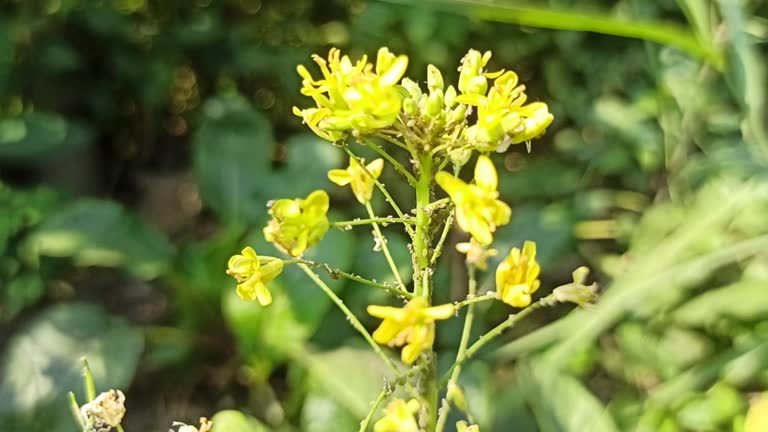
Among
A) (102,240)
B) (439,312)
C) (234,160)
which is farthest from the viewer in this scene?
(234,160)

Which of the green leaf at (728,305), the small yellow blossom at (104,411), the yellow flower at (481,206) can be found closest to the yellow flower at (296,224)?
the yellow flower at (481,206)

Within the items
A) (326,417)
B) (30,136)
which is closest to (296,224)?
(326,417)

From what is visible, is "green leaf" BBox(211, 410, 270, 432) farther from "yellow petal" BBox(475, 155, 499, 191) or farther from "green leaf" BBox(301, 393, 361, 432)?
"yellow petal" BBox(475, 155, 499, 191)

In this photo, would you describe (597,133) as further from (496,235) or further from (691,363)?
(691,363)

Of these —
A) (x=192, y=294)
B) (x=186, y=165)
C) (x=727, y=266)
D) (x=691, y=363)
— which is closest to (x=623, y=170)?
(x=727, y=266)

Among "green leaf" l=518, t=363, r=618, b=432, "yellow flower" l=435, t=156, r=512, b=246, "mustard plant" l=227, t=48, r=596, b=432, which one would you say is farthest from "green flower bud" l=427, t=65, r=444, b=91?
"green leaf" l=518, t=363, r=618, b=432

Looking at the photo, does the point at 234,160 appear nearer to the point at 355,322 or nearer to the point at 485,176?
the point at 355,322
